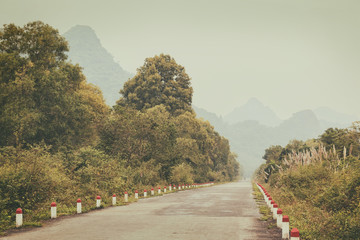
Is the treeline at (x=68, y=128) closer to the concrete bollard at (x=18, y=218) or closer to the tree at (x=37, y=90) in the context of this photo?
the tree at (x=37, y=90)

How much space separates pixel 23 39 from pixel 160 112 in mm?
22512

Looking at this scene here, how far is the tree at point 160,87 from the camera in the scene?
53.5 metres

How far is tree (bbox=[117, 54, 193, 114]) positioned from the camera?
53.5 m

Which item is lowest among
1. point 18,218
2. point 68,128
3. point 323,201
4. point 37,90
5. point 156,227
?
point 156,227

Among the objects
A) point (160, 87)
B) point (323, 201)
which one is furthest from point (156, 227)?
point (160, 87)

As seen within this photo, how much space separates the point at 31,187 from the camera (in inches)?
578

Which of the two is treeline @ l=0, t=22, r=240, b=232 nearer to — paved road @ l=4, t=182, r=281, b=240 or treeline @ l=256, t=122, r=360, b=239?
paved road @ l=4, t=182, r=281, b=240

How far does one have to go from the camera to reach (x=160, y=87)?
54875 mm

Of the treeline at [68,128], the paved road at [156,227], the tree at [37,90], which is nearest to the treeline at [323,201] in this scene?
the paved road at [156,227]

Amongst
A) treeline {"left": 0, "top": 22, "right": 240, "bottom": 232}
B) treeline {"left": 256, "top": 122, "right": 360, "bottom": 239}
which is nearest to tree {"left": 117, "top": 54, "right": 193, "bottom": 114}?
treeline {"left": 0, "top": 22, "right": 240, "bottom": 232}

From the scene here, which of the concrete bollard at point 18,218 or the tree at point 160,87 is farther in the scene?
the tree at point 160,87

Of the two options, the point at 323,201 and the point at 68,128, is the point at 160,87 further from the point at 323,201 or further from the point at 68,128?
the point at 323,201

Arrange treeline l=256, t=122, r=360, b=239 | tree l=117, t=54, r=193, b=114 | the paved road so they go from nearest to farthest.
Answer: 1. treeline l=256, t=122, r=360, b=239
2. the paved road
3. tree l=117, t=54, r=193, b=114

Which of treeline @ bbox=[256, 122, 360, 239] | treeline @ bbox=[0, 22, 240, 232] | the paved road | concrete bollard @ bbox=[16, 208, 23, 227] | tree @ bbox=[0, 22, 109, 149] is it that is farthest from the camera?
tree @ bbox=[0, 22, 109, 149]
